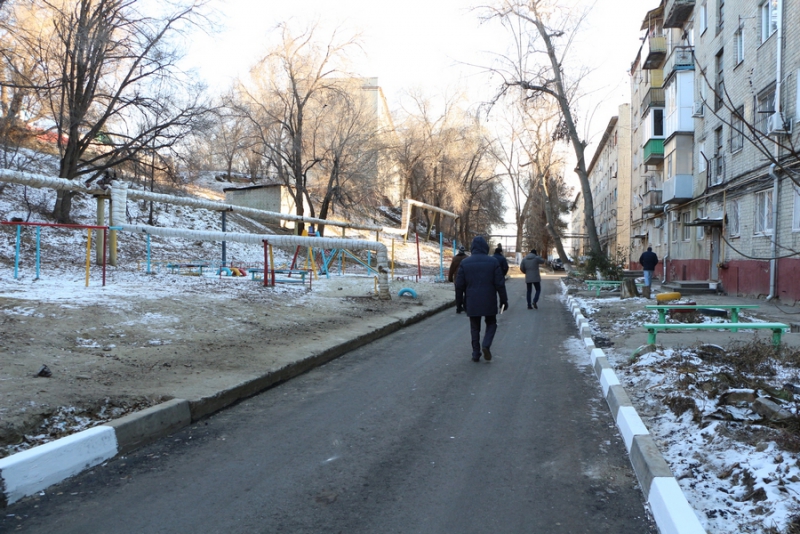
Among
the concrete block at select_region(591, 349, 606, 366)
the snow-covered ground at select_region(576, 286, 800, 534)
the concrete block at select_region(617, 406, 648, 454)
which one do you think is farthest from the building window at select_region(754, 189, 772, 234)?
the concrete block at select_region(617, 406, 648, 454)

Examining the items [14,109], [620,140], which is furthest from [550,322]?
[620,140]

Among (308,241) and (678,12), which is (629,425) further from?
(678,12)

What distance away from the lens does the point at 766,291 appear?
1579cm

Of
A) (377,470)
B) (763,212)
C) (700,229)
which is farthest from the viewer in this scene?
(700,229)

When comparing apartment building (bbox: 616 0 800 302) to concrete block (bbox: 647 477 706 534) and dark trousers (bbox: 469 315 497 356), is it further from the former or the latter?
concrete block (bbox: 647 477 706 534)

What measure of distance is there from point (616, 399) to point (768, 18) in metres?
16.4

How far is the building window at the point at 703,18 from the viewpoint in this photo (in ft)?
72.2

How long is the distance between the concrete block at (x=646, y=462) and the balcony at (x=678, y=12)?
24.7 m

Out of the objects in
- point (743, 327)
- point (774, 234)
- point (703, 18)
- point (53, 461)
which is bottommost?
point (53, 461)

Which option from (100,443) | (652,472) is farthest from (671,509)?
(100,443)

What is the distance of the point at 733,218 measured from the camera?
19.1 m

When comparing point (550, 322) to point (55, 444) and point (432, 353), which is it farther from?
point (55, 444)

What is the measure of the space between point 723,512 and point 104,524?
3.17 m

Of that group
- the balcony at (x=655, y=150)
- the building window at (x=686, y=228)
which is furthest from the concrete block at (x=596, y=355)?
the balcony at (x=655, y=150)
